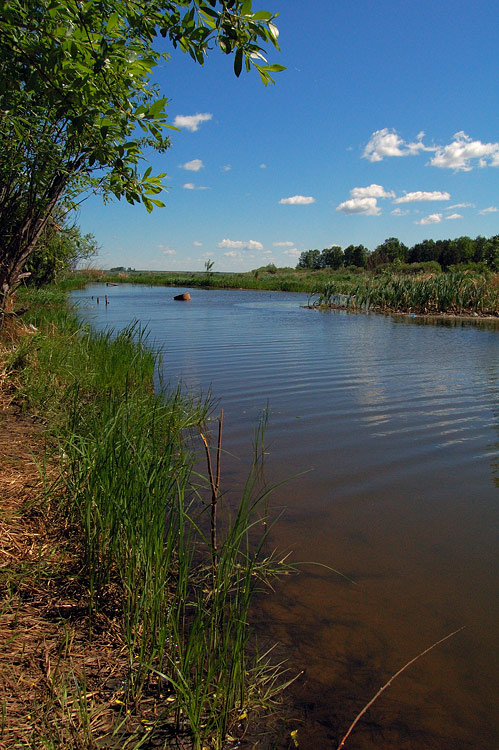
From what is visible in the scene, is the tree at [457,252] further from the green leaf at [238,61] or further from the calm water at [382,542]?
the green leaf at [238,61]

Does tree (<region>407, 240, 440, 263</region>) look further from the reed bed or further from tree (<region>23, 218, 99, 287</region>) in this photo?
tree (<region>23, 218, 99, 287</region>)

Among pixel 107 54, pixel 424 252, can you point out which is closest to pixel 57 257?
pixel 107 54

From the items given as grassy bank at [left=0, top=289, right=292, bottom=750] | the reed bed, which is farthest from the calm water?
the reed bed

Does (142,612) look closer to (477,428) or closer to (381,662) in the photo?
(381,662)

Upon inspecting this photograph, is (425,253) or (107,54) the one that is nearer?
(107,54)

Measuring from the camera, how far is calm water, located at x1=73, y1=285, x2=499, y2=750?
2199 mm

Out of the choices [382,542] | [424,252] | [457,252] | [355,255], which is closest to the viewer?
[382,542]

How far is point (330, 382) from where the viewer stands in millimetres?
8977

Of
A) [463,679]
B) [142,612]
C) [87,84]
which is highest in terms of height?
[87,84]

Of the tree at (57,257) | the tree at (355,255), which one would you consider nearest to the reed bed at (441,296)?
the tree at (57,257)

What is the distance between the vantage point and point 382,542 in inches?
141

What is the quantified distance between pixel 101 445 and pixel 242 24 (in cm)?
246

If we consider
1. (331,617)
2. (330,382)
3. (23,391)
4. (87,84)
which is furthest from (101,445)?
(330,382)

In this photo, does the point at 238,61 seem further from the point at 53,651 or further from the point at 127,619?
the point at 53,651
